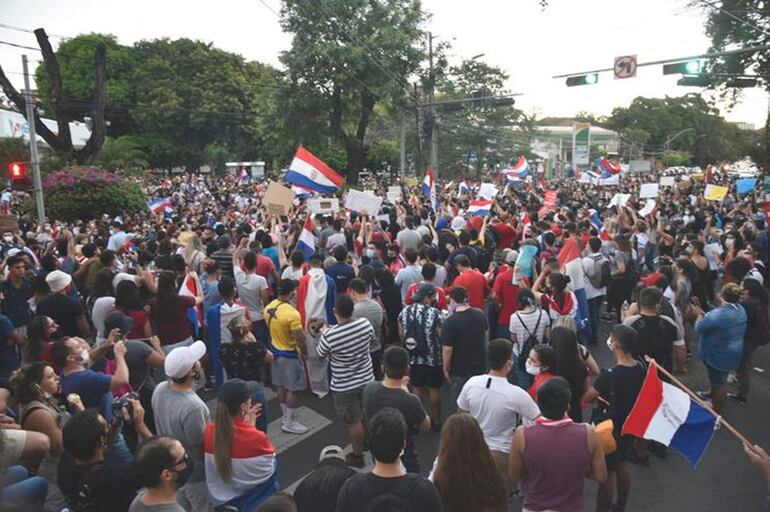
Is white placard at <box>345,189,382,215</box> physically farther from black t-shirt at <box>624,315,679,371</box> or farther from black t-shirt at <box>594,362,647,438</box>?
black t-shirt at <box>594,362,647,438</box>

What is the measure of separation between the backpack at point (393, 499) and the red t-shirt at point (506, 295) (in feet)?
15.8

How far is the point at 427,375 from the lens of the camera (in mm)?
5965

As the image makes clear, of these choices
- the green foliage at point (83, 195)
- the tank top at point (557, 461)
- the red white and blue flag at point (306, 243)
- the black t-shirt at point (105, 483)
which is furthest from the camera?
the green foliage at point (83, 195)

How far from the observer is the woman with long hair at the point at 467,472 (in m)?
3.16

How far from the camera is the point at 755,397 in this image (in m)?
6.99

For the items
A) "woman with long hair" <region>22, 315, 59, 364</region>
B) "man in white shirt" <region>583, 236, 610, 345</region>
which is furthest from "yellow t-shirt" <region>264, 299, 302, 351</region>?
"man in white shirt" <region>583, 236, 610, 345</region>

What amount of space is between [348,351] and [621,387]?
2.28 m

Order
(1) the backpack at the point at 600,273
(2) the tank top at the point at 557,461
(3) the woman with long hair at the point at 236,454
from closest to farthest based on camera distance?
(2) the tank top at the point at 557,461 → (3) the woman with long hair at the point at 236,454 → (1) the backpack at the point at 600,273

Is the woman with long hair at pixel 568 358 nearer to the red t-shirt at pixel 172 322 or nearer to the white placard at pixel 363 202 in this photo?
the red t-shirt at pixel 172 322

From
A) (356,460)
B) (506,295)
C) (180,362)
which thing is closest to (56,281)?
(180,362)

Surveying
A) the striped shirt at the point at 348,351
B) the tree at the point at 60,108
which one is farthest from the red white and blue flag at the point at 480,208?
the tree at the point at 60,108

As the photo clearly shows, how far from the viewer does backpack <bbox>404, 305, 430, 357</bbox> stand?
5.84 meters

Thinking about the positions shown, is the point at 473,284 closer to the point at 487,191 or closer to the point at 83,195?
the point at 487,191

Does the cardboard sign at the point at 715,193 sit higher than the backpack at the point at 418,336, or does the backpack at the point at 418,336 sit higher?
the cardboard sign at the point at 715,193
